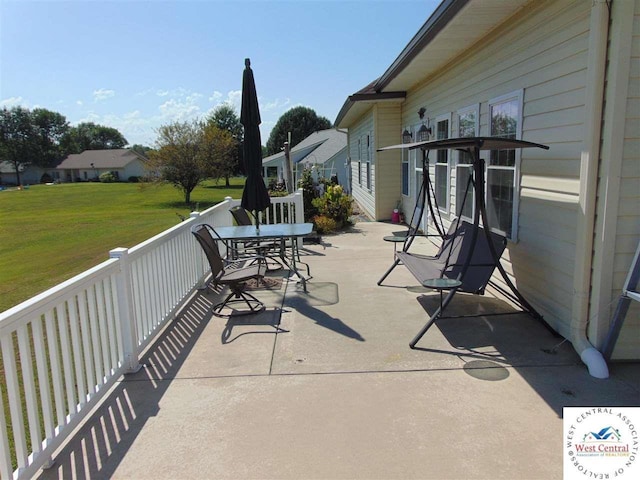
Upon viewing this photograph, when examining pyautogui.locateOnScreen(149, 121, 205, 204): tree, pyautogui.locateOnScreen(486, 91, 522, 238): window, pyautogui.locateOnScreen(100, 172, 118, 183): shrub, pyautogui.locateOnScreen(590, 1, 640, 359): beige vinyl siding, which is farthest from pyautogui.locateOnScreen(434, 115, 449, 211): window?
pyautogui.locateOnScreen(100, 172, 118, 183): shrub

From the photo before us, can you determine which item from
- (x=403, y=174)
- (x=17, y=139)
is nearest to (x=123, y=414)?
(x=403, y=174)

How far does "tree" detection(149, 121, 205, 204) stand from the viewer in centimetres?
2673

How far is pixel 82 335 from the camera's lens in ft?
9.28

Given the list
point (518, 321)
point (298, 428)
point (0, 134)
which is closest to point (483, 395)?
point (298, 428)

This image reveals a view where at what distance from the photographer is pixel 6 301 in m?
7.27

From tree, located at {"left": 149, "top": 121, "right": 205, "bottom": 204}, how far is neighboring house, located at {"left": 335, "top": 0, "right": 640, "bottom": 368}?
880 inches

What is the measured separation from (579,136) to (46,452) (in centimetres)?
406

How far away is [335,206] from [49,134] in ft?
278

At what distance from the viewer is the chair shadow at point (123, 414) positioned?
2371 mm

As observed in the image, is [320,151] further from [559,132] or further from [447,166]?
[559,132]

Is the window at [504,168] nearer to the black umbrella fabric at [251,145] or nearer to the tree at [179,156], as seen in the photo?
the black umbrella fabric at [251,145]

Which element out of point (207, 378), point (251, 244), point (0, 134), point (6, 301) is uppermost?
point (0, 134)

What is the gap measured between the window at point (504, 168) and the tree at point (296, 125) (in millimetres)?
51145

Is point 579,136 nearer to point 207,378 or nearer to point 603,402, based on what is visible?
point 603,402
